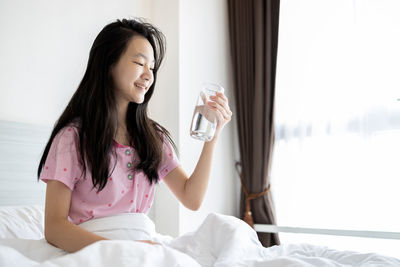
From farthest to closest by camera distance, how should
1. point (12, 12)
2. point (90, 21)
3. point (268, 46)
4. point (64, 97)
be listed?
point (268, 46) < point (90, 21) < point (64, 97) < point (12, 12)

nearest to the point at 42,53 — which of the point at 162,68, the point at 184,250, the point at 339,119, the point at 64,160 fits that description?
the point at 162,68

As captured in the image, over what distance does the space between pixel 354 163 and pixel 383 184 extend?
0.19 meters

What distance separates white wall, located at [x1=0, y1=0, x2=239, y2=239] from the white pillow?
51 centimetres

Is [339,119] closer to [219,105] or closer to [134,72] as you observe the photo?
[219,105]

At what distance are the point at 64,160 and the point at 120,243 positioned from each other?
466 millimetres

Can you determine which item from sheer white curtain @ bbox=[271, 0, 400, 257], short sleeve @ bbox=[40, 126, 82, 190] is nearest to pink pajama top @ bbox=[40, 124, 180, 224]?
short sleeve @ bbox=[40, 126, 82, 190]

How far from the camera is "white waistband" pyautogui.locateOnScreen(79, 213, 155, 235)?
1.13 meters

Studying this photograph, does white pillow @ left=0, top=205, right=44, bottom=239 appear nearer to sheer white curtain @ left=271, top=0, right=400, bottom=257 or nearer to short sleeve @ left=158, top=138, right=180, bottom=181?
short sleeve @ left=158, top=138, right=180, bottom=181

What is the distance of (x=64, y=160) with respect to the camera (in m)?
1.14

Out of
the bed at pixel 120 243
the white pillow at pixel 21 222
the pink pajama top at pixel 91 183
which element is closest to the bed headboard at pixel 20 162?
the bed at pixel 120 243

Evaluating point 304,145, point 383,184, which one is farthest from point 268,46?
point 383,184

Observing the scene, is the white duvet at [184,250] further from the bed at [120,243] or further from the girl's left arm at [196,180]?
the girl's left arm at [196,180]

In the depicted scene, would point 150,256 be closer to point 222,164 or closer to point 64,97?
point 64,97

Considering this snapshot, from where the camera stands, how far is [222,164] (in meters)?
2.70
